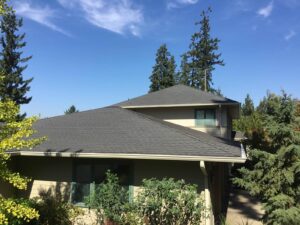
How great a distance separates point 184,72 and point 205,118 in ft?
133

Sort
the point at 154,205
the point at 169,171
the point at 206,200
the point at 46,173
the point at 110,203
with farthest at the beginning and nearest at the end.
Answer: the point at 46,173, the point at 169,171, the point at 206,200, the point at 110,203, the point at 154,205

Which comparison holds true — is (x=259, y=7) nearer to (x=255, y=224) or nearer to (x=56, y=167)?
(x=255, y=224)

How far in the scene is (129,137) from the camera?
11508mm

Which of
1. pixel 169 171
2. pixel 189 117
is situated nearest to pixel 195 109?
pixel 189 117

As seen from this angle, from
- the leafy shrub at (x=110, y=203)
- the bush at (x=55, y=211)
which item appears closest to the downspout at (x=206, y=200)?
the leafy shrub at (x=110, y=203)

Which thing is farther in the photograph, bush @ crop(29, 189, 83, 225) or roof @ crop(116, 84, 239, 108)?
roof @ crop(116, 84, 239, 108)

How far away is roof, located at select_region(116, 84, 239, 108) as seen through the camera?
20.5 metres

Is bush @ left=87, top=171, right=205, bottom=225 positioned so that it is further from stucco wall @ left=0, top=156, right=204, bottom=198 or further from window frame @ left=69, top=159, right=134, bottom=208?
window frame @ left=69, top=159, right=134, bottom=208

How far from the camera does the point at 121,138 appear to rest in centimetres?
1144

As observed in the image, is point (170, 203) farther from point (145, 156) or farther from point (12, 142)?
point (12, 142)

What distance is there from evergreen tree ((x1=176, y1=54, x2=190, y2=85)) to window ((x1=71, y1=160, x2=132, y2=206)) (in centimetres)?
4973

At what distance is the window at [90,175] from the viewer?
10766 mm

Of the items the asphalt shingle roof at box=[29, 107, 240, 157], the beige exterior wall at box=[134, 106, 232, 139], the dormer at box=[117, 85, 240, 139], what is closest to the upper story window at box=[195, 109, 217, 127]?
the dormer at box=[117, 85, 240, 139]

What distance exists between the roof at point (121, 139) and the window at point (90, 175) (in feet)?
2.20
